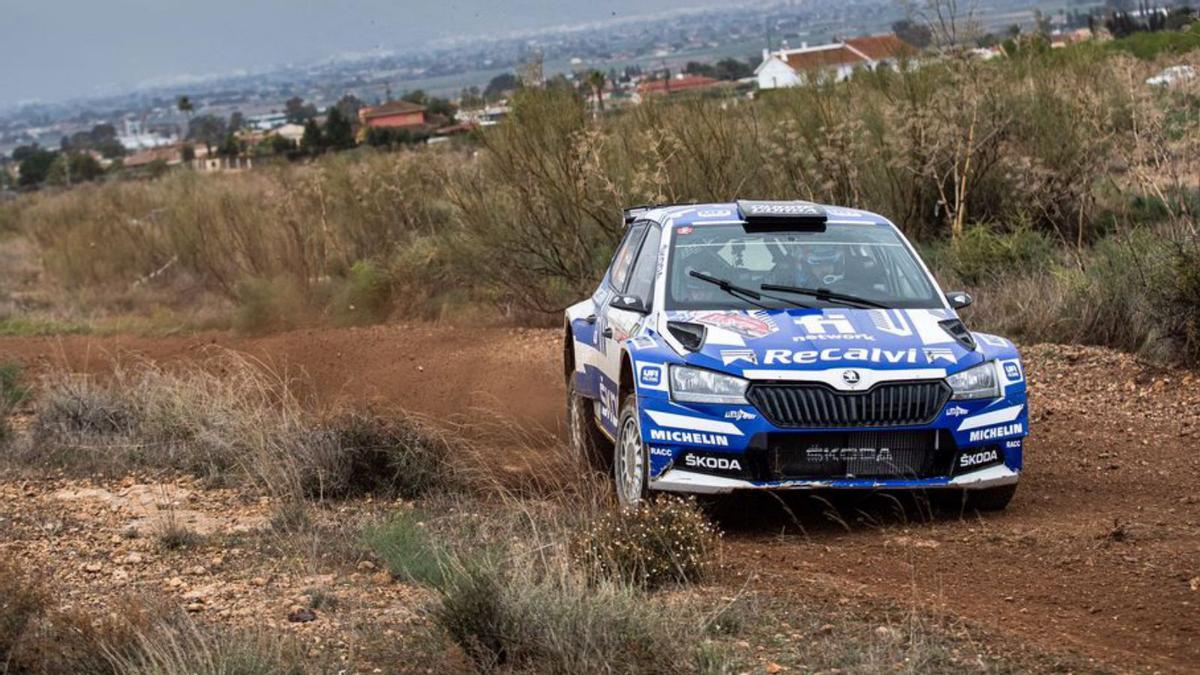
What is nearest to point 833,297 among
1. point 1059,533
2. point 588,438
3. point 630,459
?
Result: point 630,459

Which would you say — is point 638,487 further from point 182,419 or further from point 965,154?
point 965,154

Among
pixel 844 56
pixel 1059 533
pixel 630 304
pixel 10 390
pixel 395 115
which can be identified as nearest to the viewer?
pixel 1059 533

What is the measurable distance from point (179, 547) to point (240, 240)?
60.1ft

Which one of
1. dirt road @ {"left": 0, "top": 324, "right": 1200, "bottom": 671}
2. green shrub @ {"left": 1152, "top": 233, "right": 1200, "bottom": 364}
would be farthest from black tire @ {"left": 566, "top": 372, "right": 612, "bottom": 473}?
green shrub @ {"left": 1152, "top": 233, "right": 1200, "bottom": 364}

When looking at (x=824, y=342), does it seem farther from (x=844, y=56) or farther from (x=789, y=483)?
(x=844, y=56)

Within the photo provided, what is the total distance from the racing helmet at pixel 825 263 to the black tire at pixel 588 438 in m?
1.75

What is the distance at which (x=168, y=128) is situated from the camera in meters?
135

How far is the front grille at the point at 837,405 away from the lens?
7.92 m

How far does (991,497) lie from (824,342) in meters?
1.26

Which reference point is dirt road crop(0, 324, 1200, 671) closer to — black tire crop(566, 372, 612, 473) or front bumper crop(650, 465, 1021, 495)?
front bumper crop(650, 465, 1021, 495)

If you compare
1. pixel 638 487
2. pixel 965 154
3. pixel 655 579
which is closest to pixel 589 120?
pixel 965 154

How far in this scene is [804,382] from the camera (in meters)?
7.95

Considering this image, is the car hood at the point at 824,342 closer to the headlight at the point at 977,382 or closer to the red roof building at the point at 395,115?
the headlight at the point at 977,382

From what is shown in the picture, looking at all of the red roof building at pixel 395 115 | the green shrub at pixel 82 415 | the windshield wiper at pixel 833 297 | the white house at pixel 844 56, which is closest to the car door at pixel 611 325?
the windshield wiper at pixel 833 297
